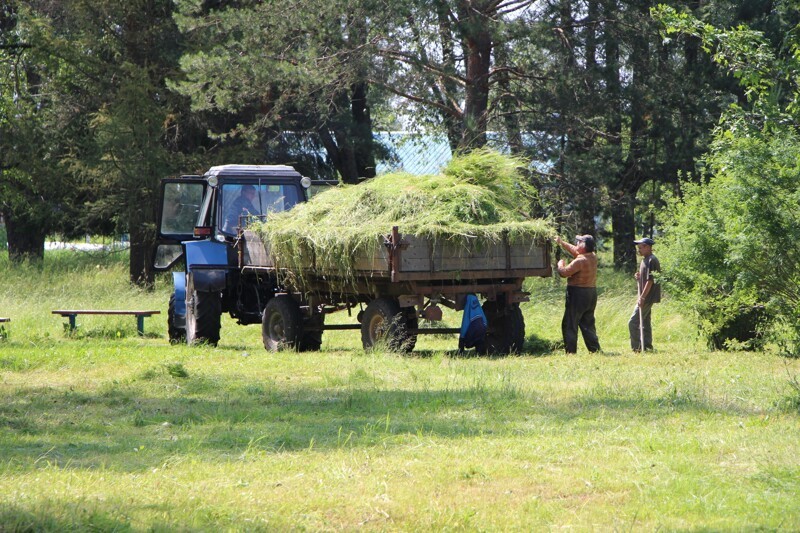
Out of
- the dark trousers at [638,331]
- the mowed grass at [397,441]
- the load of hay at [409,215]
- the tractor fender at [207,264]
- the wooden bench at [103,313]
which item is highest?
the load of hay at [409,215]

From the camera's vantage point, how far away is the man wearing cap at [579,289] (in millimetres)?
13883

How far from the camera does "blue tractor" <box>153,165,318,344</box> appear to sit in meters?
15.2

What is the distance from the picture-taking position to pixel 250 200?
1576cm

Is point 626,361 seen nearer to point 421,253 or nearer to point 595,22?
point 421,253

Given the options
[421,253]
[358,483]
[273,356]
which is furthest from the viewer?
[273,356]

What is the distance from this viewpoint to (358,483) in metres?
6.28

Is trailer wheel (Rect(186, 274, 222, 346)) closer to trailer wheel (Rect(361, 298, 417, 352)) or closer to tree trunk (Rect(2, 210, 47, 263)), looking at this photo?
trailer wheel (Rect(361, 298, 417, 352))

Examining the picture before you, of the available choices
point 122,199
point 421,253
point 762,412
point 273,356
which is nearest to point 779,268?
point 762,412

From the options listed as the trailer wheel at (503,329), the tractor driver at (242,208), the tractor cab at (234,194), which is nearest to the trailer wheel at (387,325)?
the trailer wheel at (503,329)

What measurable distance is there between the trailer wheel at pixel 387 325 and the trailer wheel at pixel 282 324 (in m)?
1.21

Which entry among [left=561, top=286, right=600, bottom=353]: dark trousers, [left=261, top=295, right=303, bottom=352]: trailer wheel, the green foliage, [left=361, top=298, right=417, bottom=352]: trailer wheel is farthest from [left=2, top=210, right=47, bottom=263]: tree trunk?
the green foliage

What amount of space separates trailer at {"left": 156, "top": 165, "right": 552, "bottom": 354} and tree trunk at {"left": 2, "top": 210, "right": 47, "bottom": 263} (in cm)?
1860

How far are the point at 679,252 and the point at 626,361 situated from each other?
2281mm

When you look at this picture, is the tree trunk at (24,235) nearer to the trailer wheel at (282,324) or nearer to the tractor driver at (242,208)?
the tractor driver at (242,208)
